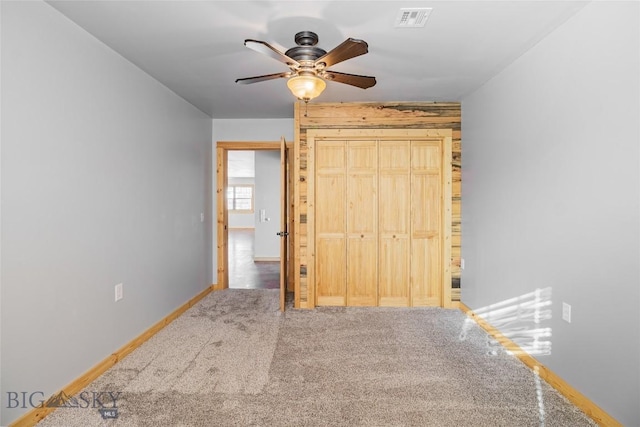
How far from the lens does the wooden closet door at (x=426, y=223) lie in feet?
13.7

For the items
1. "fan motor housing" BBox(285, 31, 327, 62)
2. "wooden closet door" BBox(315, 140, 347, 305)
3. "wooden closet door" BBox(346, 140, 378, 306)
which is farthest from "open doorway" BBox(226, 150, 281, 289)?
"fan motor housing" BBox(285, 31, 327, 62)

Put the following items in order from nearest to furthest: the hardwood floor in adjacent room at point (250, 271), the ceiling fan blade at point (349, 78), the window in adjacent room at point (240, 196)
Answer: the ceiling fan blade at point (349, 78)
the hardwood floor in adjacent room at point (250, 271)
the window in adjacent room at point (240, 196)

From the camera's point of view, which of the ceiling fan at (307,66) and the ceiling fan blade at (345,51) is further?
the ceiling fan at (307,66)

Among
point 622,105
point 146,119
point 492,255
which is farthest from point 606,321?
point 146,119

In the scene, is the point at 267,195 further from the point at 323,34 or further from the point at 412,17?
the point at 412,17

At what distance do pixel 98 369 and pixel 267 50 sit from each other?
98.7 inches

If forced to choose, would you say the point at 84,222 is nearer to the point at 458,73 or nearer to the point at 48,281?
the point at 48,281

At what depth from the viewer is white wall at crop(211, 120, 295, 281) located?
5.00 meters

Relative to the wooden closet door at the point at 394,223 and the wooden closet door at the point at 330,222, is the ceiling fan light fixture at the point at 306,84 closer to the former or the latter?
the wooden closet door at the point at 330,222

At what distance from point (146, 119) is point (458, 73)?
2.93m

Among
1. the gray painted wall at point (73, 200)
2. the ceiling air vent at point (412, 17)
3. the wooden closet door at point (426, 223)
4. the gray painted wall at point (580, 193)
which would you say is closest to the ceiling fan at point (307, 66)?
the ceiling air vent at point (412, 17)

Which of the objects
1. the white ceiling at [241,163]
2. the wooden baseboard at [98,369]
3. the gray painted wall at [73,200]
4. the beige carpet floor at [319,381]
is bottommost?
the beige carpet floor at [319,381]

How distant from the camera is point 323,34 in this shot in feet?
7.94

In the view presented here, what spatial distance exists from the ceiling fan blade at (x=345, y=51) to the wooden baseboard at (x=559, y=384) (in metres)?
2.47
